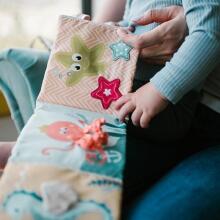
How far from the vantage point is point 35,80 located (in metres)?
0.99

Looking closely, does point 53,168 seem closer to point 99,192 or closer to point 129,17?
point 99,192

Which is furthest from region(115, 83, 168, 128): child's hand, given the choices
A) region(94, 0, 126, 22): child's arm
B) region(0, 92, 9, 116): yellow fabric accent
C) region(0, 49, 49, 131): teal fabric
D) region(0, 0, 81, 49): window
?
region(0, 0, 81, 49): window

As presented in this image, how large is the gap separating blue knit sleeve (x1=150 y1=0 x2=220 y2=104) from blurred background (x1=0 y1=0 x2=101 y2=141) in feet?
2.85

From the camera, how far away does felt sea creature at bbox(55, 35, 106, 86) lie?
798mm

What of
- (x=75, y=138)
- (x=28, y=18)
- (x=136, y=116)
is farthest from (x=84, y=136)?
(x=28, y=18)

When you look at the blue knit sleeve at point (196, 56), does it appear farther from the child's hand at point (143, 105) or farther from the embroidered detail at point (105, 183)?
the embroidered detail at point (105, 183)

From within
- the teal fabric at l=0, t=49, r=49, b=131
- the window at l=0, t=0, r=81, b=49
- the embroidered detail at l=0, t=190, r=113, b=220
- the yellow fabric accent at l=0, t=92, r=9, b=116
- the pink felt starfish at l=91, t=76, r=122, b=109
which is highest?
the pink felt starfish at l=91, t=76, r=122, b=109

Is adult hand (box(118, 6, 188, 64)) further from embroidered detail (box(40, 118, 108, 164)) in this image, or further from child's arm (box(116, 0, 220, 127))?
embroidered detail (box(40, 118, 108, 164))

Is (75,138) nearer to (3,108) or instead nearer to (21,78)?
(21,78)

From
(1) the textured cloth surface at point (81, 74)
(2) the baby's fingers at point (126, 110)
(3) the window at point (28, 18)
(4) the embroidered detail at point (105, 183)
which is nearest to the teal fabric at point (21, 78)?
(1) the textured cloth surface at point (81, 74)

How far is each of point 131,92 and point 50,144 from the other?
8.1 inches

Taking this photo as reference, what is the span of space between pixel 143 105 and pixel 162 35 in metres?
0.14

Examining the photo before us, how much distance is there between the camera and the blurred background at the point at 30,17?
1.58 metres

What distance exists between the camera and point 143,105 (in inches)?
29.0
